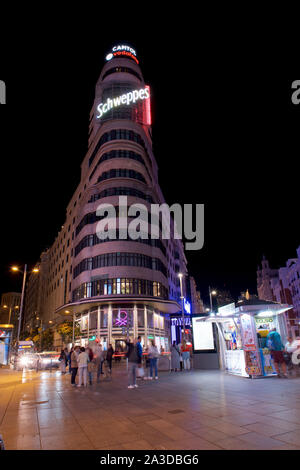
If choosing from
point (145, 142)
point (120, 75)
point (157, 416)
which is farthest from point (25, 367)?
point (120, 75)

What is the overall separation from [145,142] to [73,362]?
4398 centimetres

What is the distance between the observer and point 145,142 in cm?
5172

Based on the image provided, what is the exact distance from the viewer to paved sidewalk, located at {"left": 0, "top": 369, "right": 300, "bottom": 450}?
4.94m

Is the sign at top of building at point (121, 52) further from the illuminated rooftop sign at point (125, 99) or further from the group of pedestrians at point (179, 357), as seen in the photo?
the group of pedestrians at point (179, 357)

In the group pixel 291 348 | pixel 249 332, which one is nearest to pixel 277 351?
pixel 249 332

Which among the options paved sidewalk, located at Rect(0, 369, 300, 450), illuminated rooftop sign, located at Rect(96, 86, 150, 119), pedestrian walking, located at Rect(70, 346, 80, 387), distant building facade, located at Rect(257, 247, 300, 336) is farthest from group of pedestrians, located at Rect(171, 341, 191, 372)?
distant building facade, located at Rect(257, 247, 300, 336)

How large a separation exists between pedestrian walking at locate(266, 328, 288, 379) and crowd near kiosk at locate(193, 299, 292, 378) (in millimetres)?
413

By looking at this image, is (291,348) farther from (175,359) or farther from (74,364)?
(74,364)

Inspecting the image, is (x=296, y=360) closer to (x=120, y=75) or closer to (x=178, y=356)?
(x=178, y=356)

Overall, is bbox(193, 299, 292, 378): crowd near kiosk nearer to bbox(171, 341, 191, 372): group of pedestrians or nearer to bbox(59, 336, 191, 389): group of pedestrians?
bbox(171, 341, 191, 372): group of pedestrians

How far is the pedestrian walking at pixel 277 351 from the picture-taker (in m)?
12.6

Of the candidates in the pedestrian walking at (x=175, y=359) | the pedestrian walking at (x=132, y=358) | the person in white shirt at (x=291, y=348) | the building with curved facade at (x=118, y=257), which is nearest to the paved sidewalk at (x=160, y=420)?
the pedestrian walking at (x=132, y=358)

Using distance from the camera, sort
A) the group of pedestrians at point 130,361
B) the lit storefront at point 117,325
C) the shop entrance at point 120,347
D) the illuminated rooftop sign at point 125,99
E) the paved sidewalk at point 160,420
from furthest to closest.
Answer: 1. the illuminated rooftop sign at point 125,99
2. the lit storefront at point 117,325
3. the shop entrance at point 120,347
4. the group of pedestrians at point 130,361
5. the paved sidewalk at point 160,420

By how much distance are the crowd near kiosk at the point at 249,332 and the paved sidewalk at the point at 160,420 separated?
2.73 metres
